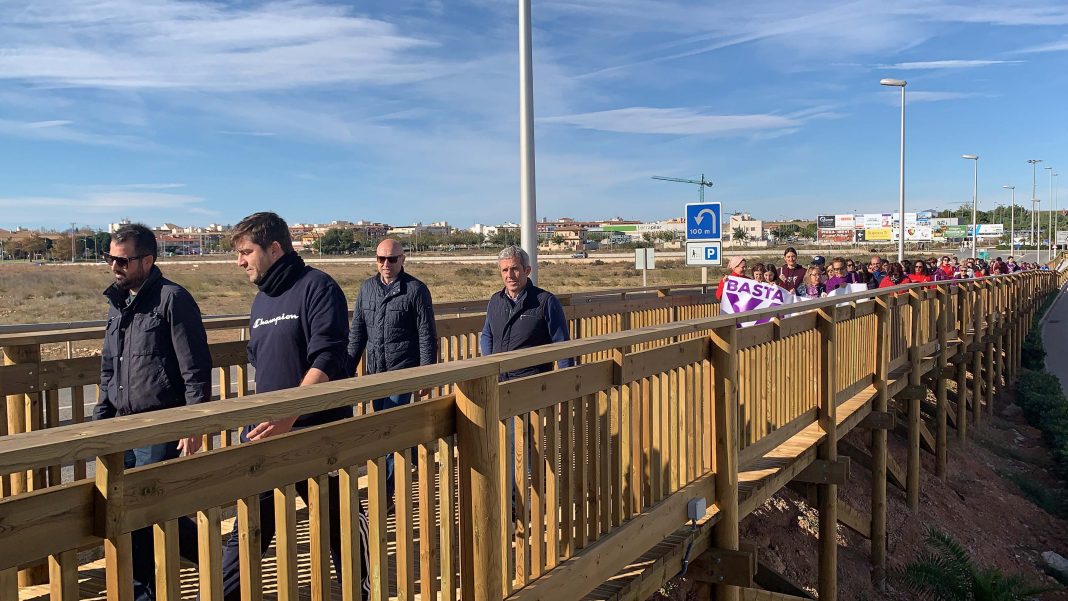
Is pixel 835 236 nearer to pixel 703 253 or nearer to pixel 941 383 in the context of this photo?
pixel 703 253

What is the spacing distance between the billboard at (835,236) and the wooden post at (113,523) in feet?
547

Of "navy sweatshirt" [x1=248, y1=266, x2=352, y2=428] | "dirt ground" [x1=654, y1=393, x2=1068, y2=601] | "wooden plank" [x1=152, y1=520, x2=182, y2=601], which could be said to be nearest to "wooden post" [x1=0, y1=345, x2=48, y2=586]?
"navy sweatshirt" [x1=248, y1=266, x2=352, y2=428]

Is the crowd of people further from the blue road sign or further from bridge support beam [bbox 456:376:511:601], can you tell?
bridge support beam [bbox 456:376:511:601]

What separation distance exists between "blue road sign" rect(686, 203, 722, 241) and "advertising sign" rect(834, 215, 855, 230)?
141 meters

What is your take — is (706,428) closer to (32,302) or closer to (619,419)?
(619,419)

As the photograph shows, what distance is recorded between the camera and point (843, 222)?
14900cm

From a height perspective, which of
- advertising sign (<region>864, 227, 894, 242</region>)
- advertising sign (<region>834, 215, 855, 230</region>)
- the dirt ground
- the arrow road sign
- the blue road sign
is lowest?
the dirt ground

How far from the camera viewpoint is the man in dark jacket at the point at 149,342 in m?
3.71

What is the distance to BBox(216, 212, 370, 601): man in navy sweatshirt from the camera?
3.58m

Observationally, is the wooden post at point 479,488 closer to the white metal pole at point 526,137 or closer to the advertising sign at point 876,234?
the white metal pole at point 526,137

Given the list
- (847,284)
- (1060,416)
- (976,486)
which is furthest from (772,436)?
(1060,416)

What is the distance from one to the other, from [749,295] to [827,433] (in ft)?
8.27

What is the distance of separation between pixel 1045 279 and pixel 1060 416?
25.1 m

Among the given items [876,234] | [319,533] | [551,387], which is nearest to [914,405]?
[551,387]
